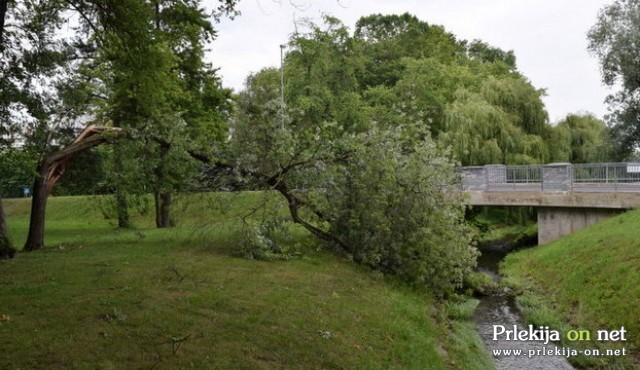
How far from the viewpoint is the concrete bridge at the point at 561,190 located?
745 inches

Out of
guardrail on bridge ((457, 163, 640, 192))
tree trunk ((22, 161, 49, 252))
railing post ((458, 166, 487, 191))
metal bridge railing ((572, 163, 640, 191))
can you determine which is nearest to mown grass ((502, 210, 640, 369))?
metal bridge railing ((572, 163, 640, 191))

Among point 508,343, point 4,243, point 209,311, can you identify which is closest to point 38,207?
point 4,243

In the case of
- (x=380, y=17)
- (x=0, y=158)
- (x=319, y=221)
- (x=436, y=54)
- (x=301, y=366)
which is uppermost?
(x=380, y=17)

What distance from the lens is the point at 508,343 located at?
10.7 m

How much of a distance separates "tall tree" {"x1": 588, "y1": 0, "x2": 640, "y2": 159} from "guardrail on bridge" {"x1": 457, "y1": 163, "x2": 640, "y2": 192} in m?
8.04

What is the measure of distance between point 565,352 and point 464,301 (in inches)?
156

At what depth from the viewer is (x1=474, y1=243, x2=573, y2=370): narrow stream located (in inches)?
371

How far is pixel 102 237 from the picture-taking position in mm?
17484

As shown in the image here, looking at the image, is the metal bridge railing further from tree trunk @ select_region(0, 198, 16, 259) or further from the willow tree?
tree trunk @ select_region(0, 198, 16, 259)

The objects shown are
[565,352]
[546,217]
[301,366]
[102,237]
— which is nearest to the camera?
[301,366]

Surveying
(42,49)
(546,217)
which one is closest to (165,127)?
(42,49)

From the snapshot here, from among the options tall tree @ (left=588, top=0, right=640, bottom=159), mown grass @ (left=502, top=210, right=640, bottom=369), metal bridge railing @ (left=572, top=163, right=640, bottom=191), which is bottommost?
mown grass @ (left=502, top=210, right=640, bottom=369)

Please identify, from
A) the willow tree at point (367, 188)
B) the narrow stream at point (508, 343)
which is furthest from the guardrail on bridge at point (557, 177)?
the narrow stream at point (508, 343)

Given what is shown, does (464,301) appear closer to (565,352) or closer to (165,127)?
(565,352)
